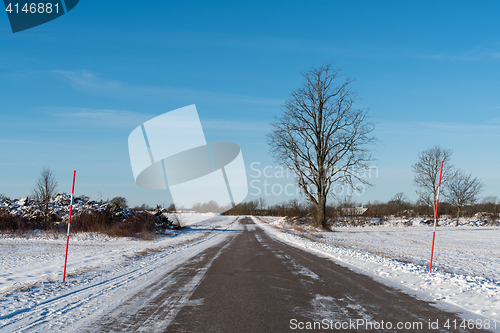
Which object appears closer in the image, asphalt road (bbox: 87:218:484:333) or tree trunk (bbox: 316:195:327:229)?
asphalt road (bbox: 87:218:484:333)

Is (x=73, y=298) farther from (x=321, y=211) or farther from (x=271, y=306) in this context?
(x=321, y=211)

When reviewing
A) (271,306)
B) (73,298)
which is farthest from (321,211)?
(73,298)

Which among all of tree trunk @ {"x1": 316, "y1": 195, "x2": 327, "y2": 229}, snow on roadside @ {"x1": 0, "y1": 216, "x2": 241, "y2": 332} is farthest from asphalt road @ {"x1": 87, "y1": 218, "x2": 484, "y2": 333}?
tree trunk @ {"x1": 316, "y1": 195, "x2": 327, "y2": 229}

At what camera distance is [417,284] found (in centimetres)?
726

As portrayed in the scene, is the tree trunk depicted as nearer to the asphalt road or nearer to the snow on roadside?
the asphalt road

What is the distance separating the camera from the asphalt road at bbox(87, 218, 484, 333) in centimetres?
445

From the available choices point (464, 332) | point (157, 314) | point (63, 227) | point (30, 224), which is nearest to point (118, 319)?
point (157, 314)

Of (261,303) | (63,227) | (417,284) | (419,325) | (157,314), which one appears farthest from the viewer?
(63,227)

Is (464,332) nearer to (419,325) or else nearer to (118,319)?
(419,325)

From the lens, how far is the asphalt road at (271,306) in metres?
4.45

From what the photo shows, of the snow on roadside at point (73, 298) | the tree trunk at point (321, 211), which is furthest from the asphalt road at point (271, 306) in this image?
the tree trunk at point (321, 211)

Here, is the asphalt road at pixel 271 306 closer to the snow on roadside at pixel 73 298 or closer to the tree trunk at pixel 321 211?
the snow on roadside at pixel 73 298

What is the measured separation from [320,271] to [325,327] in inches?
187

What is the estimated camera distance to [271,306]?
548cm
